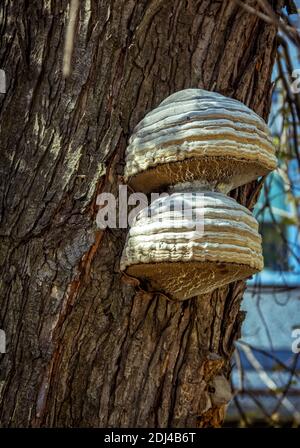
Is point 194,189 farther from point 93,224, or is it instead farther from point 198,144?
point 93,224

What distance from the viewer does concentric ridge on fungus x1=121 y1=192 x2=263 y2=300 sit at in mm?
1732

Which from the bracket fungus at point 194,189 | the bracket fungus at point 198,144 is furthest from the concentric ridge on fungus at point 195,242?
the bracket fungus at point 198,144

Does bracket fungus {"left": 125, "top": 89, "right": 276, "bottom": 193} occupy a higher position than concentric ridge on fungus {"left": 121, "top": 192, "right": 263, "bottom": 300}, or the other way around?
bracket fungus {"left": 125, "top": 89, "right": 276, "bottom": 193}

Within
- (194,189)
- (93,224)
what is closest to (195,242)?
(194,189)

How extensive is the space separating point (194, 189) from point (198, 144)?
0.51ft

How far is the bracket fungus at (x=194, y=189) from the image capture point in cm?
175

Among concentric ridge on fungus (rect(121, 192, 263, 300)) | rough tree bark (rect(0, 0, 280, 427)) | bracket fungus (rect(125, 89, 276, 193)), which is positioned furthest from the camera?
rough tree bark (rect(0, 0, 280, 427))

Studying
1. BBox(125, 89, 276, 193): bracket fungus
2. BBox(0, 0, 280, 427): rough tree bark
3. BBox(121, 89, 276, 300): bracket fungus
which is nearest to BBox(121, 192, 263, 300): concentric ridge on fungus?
BBox(121, 89, 276, 300): bracket fungus

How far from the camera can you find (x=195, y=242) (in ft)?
5.67

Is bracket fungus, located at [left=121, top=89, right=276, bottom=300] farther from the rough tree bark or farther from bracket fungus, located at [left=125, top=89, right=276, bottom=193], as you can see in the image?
the rough tree bark

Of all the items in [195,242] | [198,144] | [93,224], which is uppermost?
[198,144]

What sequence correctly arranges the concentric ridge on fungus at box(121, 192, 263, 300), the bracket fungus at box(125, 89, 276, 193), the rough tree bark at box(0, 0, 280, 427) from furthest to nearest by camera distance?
the rough tree bark at box(0, 0, 280, 427), the bracket fungus at box(125, 89, 276, 193), the concentric ridge on fungus at box(121, 192, 263, 300)

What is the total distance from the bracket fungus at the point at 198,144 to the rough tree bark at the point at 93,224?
0.60 feet
